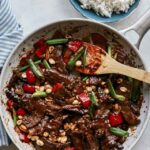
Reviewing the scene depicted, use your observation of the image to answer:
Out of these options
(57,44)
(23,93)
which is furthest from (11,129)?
(57,44)

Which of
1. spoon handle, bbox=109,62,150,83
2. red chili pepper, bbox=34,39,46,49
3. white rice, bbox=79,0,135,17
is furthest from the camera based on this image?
white rice, bbox=79,0,135,17

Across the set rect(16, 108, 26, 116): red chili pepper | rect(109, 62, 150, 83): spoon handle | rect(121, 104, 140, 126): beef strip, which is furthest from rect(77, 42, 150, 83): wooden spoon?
rect(16, 108, 26, 116): red chili pepper

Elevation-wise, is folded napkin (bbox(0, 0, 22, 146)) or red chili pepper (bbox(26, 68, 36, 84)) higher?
folded napkin (bbox(0, 0, 22, 146))

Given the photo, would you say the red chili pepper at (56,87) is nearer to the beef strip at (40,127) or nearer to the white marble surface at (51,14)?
the beef strip at (40,127)

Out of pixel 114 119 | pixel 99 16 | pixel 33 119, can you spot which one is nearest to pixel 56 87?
pixel 33 119

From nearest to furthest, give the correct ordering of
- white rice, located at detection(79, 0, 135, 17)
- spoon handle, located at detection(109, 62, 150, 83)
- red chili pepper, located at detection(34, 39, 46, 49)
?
spoon handle, located at detection(109, 62, 150, 83) < red chili pepper, located at detection(34, 39, 46, 49) < white rice, located at detection(79, 0, 135, 17)

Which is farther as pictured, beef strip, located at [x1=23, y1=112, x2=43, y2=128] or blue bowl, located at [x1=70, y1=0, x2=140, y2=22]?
blue bowl, located at [x1=70, y1=0, x2=140, y2=22]

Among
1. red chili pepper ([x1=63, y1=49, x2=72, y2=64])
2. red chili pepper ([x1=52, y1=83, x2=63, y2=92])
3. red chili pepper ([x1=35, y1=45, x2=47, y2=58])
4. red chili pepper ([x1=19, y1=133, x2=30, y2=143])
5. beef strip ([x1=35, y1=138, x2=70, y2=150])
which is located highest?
red chili pepper ([x1=35, y1=45, x2=47, y2=58])

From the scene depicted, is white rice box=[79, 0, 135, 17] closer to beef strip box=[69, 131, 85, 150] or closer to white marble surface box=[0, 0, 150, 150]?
white marble surface box=[0, 0, 150, 150]
